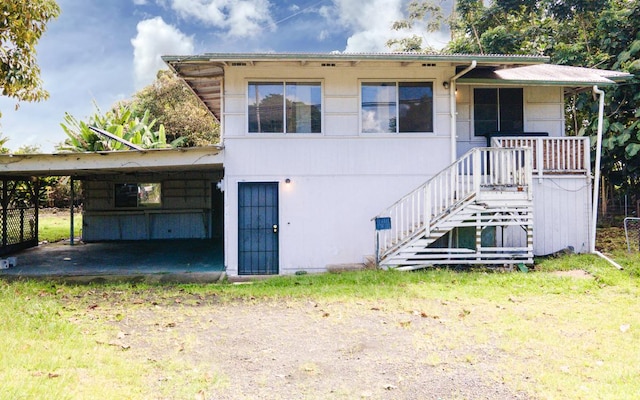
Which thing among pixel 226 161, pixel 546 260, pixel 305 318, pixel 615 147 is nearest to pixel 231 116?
pixel 226 161

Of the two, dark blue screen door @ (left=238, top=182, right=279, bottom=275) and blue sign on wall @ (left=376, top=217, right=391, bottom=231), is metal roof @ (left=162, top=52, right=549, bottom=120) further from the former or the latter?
blue sign on wall @ (left=376, top=217, right=391, bottom=231)

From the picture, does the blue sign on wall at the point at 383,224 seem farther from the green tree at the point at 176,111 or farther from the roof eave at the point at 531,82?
the green tree at the point at 176,111

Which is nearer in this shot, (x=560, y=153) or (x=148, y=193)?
(x=560, y=153)

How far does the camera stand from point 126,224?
1541 centimetres

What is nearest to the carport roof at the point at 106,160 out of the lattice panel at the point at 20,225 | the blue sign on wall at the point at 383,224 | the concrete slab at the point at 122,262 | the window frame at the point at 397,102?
the concrete slab at the point at 122,262

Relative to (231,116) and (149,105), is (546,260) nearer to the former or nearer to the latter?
(231,116)

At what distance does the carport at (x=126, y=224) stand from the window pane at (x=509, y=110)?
7.42 m

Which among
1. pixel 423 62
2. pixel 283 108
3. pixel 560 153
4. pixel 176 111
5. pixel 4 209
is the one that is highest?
pixel 176 111

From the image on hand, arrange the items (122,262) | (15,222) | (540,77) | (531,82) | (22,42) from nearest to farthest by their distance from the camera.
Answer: (22,42), (531,82), (540,77), (122,262), (15,222)

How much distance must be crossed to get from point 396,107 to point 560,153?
4223 millimetres

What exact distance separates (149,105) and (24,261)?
1669cm

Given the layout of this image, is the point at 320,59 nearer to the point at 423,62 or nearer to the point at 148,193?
the point at 423,62

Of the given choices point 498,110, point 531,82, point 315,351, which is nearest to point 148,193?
point 498,110

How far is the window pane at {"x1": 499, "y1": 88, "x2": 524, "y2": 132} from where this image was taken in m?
10.8
